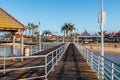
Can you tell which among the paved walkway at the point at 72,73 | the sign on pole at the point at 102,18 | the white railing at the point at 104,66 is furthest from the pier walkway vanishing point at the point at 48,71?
the sign on pole at the point at 102,18

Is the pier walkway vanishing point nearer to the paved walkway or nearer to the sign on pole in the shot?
the paved walkway

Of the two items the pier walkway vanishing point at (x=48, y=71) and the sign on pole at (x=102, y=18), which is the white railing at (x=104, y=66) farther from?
the sign on pole at (x=102, y=18)

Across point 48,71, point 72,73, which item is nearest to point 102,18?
point 72,73

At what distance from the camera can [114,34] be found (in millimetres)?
188125

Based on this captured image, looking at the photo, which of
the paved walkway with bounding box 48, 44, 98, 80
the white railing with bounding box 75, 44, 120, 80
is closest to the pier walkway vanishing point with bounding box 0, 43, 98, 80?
the paved walkway with bounding box 48, 44, 98, 80

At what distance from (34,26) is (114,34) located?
5786cm

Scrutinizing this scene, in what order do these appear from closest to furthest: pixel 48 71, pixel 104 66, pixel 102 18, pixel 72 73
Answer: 1. pixel 104 66
2. pixel 72 73
3. pixel 48 71
4. pixel 102 18

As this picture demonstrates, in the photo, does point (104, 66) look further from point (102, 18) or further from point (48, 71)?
point (102, 18)

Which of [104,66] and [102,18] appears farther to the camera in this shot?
[102,18]

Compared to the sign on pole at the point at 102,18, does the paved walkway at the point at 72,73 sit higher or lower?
lower

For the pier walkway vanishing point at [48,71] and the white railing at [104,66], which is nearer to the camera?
the white railing at [104,66]

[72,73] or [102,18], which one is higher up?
[102,18]

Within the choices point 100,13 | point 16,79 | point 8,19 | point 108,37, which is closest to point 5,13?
point 8,19

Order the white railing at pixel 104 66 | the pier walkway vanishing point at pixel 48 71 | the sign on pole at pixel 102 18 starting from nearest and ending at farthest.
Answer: the white railing at pixel 104 66
the pier walkway vanishing point at pixel 48 71
the sign on pole at pixel 102 18
